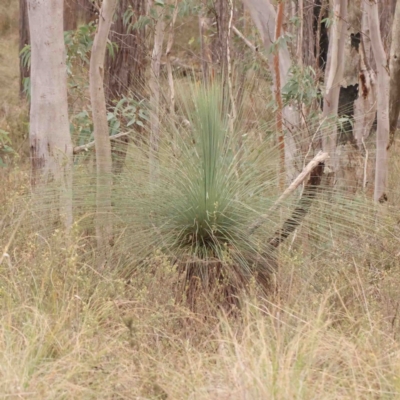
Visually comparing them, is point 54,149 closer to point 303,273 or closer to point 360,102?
point 303,273

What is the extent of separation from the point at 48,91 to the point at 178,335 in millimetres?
2189

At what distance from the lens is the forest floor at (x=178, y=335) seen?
2.96 meters

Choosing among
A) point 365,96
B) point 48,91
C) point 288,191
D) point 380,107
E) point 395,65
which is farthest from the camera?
point 365,96

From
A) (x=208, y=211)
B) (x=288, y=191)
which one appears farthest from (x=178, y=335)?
(x=288, y=191)

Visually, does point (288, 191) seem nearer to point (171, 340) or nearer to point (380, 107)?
point (171, 340)

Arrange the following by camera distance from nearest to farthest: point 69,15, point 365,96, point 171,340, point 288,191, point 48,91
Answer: point 171,340
point 288,191
point 48,91
point 365,96
point 69,15

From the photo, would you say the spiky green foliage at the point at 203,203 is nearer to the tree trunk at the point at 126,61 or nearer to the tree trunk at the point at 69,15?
the tree trunk at the point at 126,61

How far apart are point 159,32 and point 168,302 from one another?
13.1 feet

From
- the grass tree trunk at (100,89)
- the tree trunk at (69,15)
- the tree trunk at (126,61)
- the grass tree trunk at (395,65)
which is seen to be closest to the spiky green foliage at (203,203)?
the grass tree trunk at (100,89)

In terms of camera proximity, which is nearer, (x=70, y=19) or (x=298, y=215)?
(x=298, y=215)

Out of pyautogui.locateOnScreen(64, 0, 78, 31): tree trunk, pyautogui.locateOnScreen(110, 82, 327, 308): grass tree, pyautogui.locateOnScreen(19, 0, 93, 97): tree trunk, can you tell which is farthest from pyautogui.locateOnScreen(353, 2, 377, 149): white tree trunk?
pyautogui.locateOnScreen(64, 0, 78, 31): tree trunk

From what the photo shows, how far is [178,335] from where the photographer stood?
142 inches

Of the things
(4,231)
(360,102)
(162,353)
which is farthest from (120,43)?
(162,353)

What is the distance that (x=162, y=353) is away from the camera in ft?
11.5
